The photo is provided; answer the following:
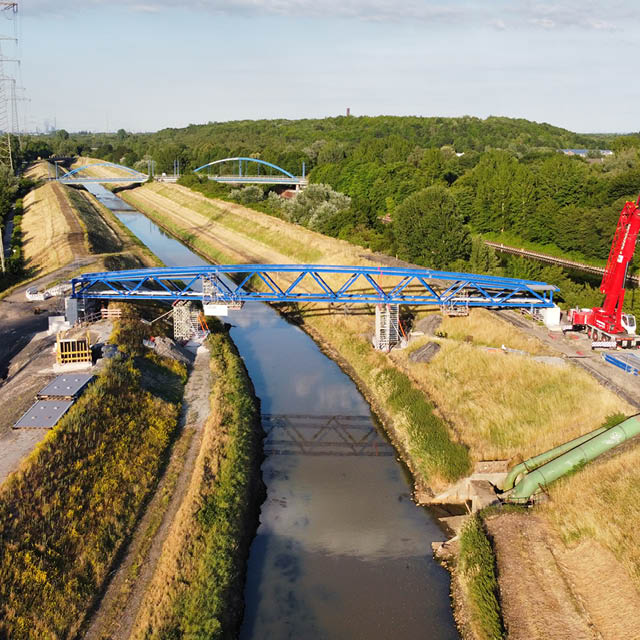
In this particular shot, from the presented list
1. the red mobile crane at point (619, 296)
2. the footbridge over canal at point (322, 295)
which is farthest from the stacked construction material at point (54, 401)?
the red mobile crane at point (619, 296)

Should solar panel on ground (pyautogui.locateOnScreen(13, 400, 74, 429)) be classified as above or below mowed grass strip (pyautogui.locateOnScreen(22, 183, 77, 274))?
below

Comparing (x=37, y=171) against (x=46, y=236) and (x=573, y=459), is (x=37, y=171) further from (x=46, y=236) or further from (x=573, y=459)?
(x=573, y=459)

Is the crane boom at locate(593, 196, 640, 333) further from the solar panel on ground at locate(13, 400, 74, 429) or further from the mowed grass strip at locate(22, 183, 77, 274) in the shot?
the mowed grass strip at locate(22, 183, 77, 274)

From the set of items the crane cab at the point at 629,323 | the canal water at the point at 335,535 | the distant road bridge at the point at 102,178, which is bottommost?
the canal water at the point at 335,535

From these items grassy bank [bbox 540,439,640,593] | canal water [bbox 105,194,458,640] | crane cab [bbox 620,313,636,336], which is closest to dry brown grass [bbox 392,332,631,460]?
grassy bank [bbox 540,439,640,593]

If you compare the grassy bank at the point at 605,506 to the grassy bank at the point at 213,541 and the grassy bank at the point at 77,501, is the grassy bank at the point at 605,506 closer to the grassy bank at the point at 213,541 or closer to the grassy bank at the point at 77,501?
the grassy bank at the point at 213,541
